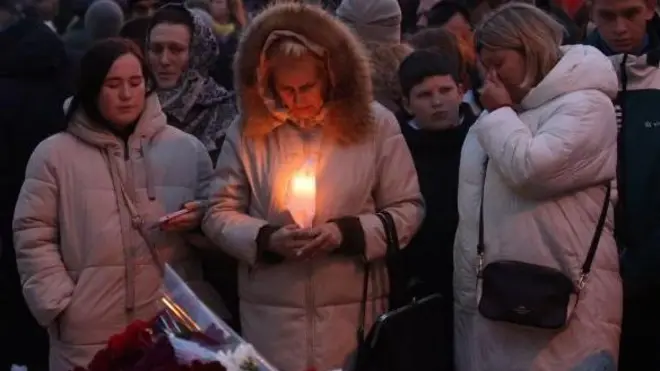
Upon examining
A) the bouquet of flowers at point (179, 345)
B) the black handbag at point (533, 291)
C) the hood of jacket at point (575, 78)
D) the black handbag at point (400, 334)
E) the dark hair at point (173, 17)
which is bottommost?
the black handbag at point (400, 334)

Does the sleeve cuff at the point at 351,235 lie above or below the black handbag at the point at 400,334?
above

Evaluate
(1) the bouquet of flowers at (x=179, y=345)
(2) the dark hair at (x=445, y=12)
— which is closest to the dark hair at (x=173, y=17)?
(2) the dark hair at (x=445, y=12)

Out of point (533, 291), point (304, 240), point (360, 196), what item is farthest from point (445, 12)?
point (533, 291)

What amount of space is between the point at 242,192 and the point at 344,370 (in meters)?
0.74

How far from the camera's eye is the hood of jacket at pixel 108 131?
15.9 ft

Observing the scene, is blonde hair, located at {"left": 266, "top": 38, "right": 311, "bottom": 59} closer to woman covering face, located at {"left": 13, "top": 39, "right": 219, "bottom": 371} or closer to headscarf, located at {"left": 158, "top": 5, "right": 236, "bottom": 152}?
woman covering face, located at {"left": 13, "top": 39, "right": 219, "bottom": 371}

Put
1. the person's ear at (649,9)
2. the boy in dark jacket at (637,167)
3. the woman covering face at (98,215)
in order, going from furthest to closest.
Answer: the woman covering face at (98,215) → the person's ear at (649,9) → the boy in dark jacket at (637,167)

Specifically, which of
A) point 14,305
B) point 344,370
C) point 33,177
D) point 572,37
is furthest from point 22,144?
point 572,37

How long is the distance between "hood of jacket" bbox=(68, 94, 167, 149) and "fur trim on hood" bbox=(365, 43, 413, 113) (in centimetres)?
109

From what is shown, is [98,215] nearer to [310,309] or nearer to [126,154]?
[126,154]

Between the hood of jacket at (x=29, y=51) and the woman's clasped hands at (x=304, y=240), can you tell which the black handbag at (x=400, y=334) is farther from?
the hood of jacket at (x=29, y=51)

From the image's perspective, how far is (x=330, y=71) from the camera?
181 inches

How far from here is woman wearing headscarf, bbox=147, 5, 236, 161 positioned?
219 inches

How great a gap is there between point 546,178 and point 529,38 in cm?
50
